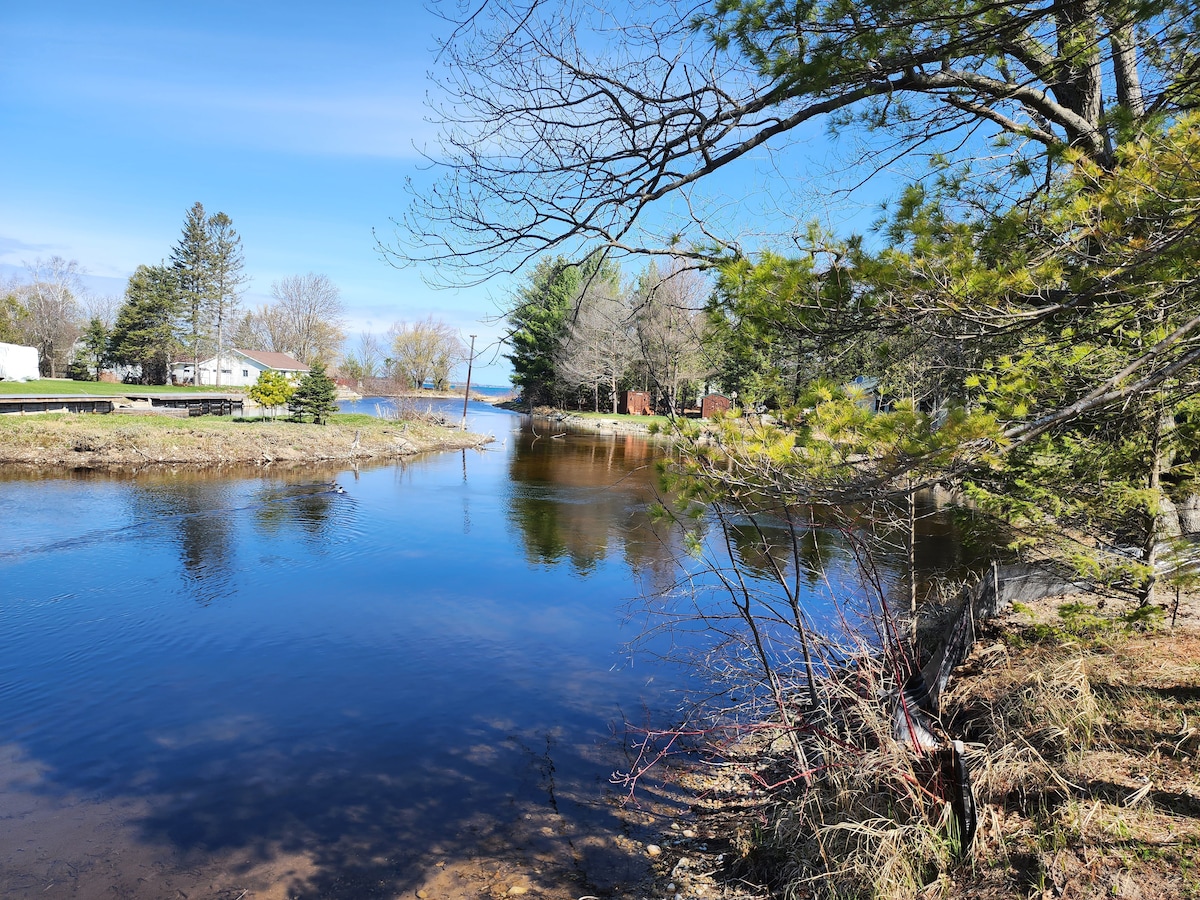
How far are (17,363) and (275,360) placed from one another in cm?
2203

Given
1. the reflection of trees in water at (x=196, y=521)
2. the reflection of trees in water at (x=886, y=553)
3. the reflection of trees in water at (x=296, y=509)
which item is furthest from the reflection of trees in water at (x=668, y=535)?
the reflection of trees in water at (x=196, y=521)

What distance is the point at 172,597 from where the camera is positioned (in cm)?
1041

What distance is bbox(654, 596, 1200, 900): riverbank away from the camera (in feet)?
10.2

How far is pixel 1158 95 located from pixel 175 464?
2409cm

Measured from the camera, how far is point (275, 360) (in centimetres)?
6362

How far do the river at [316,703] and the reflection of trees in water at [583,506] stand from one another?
0.55ft

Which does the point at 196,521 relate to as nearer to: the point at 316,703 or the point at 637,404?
the point at 316,703

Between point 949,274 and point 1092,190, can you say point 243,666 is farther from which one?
point 1092,190

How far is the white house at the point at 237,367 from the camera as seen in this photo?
58312 mm

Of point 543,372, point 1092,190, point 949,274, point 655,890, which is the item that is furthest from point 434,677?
point 543,372

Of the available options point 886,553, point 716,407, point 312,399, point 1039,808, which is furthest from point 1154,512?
point 312,399

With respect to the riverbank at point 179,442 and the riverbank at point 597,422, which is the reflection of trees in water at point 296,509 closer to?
the riverbank at point 179,442

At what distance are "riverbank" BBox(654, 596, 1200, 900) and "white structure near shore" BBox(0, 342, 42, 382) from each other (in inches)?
1958

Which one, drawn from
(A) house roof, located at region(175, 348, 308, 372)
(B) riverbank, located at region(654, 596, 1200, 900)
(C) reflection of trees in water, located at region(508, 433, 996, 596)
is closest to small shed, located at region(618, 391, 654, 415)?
(C) reflection of trees in water, located at region(508, 433, 996, 596)
